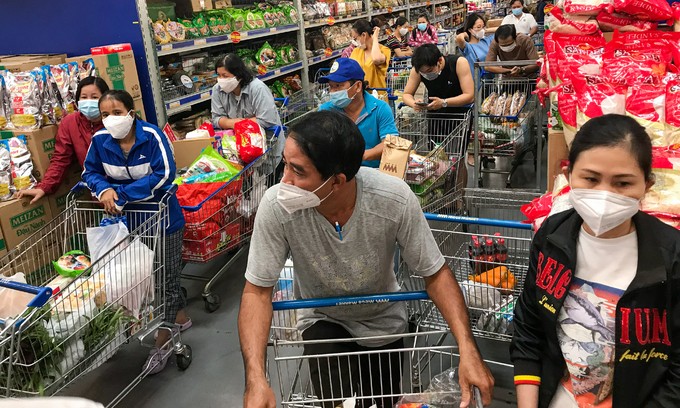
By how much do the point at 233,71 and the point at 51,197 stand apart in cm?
171

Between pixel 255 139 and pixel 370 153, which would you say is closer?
pixel 370 153

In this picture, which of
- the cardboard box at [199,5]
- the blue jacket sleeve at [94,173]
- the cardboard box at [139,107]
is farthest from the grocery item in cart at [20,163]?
the cardboard box at [199,5]

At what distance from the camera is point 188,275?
426cm

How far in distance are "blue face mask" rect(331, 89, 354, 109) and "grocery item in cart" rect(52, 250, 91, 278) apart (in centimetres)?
186

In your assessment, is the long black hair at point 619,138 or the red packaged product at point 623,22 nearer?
the long black hair at point 619,138

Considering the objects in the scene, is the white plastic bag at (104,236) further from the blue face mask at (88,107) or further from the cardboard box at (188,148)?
the cardboard box at (188,148)

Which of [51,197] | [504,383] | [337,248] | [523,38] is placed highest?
[523,38]

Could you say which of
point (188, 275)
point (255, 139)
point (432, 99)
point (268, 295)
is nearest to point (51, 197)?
point (188, 275)

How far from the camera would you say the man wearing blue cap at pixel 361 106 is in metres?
3.69

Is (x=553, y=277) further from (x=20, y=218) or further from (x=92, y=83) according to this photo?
(x=20, y=218)

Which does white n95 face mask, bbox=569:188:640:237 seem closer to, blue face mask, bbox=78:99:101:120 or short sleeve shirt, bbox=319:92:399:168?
short sleeve shirt, bbox=319:92:399:168

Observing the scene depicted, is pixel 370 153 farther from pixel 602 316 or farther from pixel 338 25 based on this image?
pixel 338 25

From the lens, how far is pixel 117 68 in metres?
4.17

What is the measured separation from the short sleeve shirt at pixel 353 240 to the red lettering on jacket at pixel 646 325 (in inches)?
24.3
